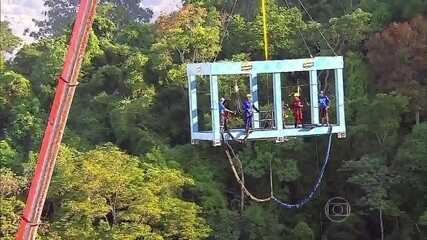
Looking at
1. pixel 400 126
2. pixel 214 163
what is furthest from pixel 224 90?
pixel 400 126

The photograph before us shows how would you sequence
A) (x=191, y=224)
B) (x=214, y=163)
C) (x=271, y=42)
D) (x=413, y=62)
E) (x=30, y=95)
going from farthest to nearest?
(x=30, y=95)
(x=271, y=42)
(x=214, y=163)
(x=413, y=62)
(x=191, y=224)

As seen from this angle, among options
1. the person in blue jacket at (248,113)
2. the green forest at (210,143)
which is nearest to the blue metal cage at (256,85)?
the person in blue jacket at (248,113)

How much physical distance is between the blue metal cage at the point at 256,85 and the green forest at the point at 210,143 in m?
6.50

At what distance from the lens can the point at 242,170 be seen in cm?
1772

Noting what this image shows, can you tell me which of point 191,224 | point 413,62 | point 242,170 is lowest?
point 191,224

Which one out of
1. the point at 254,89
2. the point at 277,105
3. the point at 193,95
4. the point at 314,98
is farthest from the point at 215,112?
the point at 314,98

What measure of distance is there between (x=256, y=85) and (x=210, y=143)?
9000 mm

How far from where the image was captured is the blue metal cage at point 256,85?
9.66 metres

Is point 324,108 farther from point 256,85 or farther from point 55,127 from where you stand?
point 55,127

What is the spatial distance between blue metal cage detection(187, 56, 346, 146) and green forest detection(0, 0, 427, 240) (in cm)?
650

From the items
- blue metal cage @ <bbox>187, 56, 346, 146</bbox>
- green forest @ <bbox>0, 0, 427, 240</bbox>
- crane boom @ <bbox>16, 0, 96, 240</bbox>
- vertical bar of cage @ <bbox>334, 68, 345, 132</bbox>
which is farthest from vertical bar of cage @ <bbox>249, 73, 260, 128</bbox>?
green forest @ <bbox>0, 0, 427, 240</bbox>

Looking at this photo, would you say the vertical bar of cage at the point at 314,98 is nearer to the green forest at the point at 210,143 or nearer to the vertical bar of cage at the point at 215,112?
the vertical bar of cage at the point at 215,112

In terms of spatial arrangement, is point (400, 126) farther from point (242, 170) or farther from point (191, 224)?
point (191, 224)

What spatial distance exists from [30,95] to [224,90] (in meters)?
7.25
